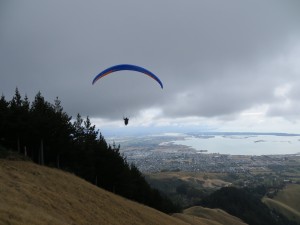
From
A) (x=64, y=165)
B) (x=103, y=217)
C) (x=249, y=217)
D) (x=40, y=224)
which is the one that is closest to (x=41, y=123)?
(x=64, y=165)

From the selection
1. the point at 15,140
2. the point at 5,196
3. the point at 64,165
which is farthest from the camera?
the point at 64,165

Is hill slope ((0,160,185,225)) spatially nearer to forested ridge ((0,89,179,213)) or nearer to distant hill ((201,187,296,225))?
forested ridge ((0,89,179,213))

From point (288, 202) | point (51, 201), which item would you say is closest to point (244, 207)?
point (288, 202)

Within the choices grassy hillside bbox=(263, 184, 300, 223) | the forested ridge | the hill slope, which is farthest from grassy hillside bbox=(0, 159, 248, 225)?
grassy hillside bbox=(263, 184, 300, 223)

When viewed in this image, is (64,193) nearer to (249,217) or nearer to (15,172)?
(15,172)

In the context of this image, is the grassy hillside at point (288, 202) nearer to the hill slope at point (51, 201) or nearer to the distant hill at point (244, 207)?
the distant hill at point (244, 207)

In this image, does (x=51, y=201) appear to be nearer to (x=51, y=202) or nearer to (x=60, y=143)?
(x=51, y=202)
